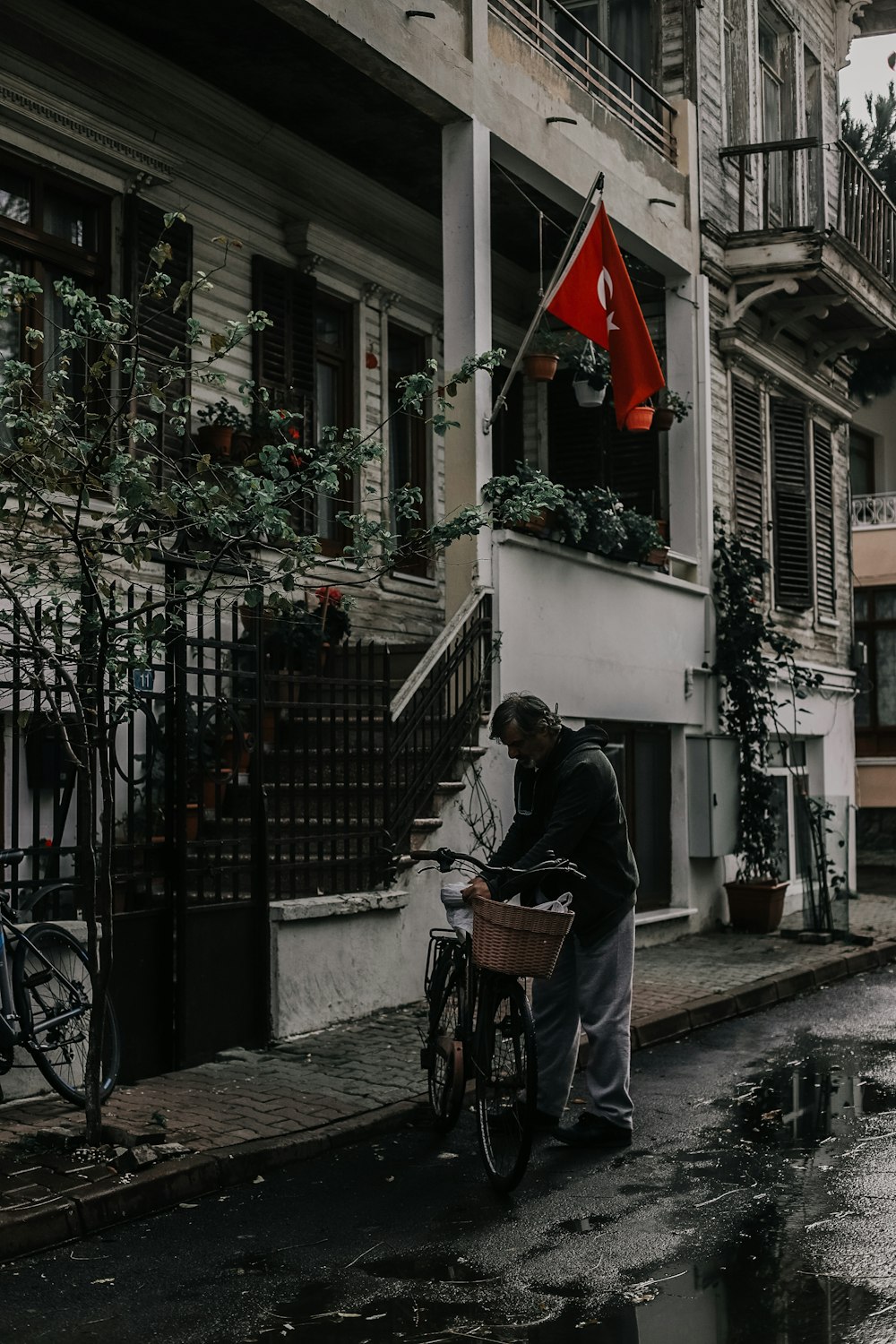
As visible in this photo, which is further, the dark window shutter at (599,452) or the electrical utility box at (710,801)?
the dark window shutter at (599,452)

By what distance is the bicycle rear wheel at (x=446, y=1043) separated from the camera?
6926 mm

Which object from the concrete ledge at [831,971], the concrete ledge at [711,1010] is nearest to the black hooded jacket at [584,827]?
the concrete ledge at [711,1010]

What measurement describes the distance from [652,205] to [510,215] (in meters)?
1.52

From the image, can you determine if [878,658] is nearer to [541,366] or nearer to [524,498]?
[541,366]

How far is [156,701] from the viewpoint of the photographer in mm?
8398

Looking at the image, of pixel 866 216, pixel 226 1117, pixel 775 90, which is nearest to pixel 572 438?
pixel 866 216

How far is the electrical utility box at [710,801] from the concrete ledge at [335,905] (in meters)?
5.74

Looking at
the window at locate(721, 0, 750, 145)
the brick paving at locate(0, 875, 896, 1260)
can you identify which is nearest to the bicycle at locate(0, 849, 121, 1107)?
the brick paving at locate(0, 875, 896, 1260)

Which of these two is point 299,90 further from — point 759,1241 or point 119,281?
point 759,1241

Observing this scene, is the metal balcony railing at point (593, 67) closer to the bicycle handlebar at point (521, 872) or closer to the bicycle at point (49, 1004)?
the bicycle handlebar at point (521, 872)

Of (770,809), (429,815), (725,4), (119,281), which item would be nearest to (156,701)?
(429,815)

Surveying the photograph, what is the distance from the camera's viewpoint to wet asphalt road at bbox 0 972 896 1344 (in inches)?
180

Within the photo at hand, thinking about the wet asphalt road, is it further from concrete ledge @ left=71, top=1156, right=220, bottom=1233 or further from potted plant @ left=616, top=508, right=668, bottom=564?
potted plant @ left=616, top=508, right=668, bottom=564

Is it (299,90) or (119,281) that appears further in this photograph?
(299,90)
